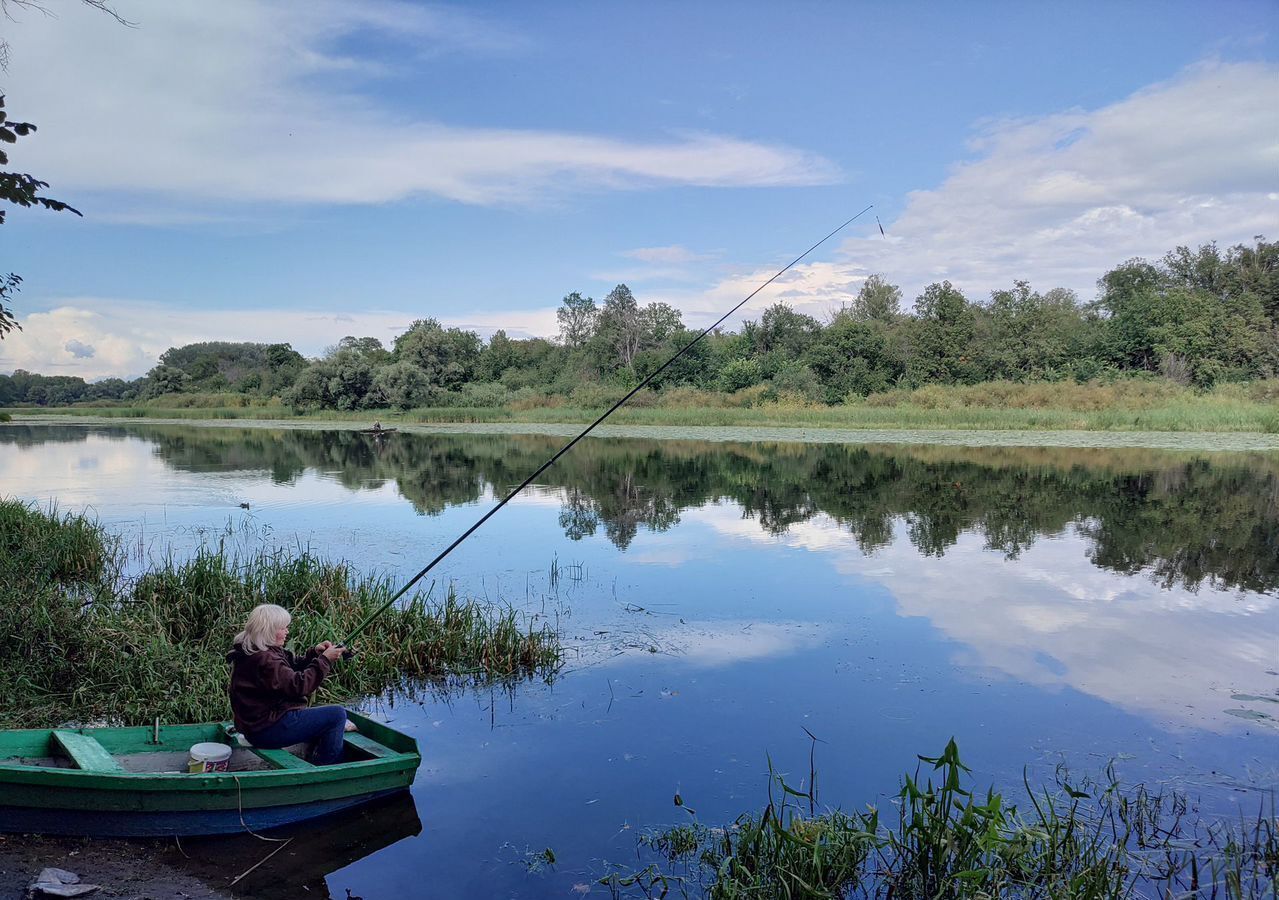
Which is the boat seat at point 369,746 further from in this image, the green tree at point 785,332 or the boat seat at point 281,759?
the green tree at point 785,332

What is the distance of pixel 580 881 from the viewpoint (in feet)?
13.7

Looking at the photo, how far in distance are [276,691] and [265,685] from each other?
69 millimetres

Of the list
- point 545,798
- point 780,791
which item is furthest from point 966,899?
point 545,798

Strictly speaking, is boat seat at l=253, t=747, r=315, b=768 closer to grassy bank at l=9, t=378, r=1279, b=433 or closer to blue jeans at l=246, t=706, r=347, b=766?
blue jeans at l=246, t=706, r=347, b=766

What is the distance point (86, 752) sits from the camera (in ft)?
14.0

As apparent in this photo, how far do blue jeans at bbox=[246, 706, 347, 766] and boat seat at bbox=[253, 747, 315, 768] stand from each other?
0.04 metres

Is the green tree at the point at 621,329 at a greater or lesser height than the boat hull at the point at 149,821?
greater

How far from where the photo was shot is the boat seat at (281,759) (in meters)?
4.54

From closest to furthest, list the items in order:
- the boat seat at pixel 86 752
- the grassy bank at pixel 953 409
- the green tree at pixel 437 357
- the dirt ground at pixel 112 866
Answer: the dirt ground at pixel 112 866, the boat seat at pixel 86 752, the grassy bank at pixel 953 409, the green tree at pixel 437 357

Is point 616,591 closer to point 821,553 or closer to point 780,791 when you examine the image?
point 821,553

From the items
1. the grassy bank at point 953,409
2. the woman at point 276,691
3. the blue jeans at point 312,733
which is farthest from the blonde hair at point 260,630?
the grassy bank at point 953,409

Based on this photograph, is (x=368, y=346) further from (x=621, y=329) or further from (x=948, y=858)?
(x=948, y=858)

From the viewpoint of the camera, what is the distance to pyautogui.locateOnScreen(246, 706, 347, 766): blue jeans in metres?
4.66

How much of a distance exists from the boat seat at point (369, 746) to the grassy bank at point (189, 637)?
135cm
